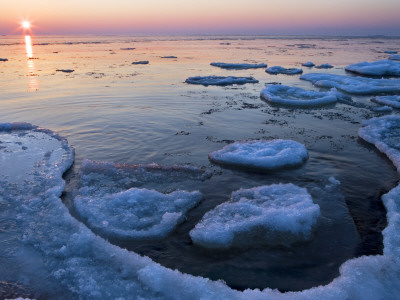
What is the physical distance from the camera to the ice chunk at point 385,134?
7.09m

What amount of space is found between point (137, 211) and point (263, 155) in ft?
10.3

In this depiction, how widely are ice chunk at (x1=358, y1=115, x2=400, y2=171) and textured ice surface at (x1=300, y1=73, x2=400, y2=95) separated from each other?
5.45m

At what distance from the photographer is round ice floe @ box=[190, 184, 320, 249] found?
4.20 meters

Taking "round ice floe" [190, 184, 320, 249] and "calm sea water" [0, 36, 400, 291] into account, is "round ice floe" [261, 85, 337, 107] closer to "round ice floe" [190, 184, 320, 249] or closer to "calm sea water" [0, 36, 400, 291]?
"calm sea water" [0, 36, 400, 291]

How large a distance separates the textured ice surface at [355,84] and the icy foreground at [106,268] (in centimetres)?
1119

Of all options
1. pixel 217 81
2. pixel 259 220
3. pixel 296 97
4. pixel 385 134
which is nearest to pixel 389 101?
pixel 296 97

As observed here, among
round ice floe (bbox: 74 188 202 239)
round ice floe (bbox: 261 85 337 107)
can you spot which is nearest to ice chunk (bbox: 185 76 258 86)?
round ice floe (bbox: 261 85 337 107)

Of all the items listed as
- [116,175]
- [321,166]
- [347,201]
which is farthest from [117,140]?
[347,201]

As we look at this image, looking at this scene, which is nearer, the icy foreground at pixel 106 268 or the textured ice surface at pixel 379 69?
the icy foreground at pixel 106 268

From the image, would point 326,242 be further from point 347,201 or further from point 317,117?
point 317,117

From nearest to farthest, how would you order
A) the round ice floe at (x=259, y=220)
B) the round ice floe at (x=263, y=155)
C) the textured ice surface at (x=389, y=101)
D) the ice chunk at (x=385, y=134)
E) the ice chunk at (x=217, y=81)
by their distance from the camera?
the round ice floe at (x=259, y=220), the round ice floe at (x=263, y=155), the ice chunk at (x=385, y=134), the textured ice surface at (x=389, y=101), the ice chunk at (x=217, y=81)

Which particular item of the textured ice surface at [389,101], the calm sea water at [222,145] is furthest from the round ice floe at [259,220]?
the textured ice surface at [389,101]

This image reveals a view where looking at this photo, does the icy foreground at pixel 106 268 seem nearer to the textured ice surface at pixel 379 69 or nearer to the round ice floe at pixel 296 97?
the round ice floe at pixel 296 97

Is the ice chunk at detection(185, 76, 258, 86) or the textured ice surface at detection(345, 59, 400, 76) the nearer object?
the ice chunk at detection(185, 76, 258, 86)
